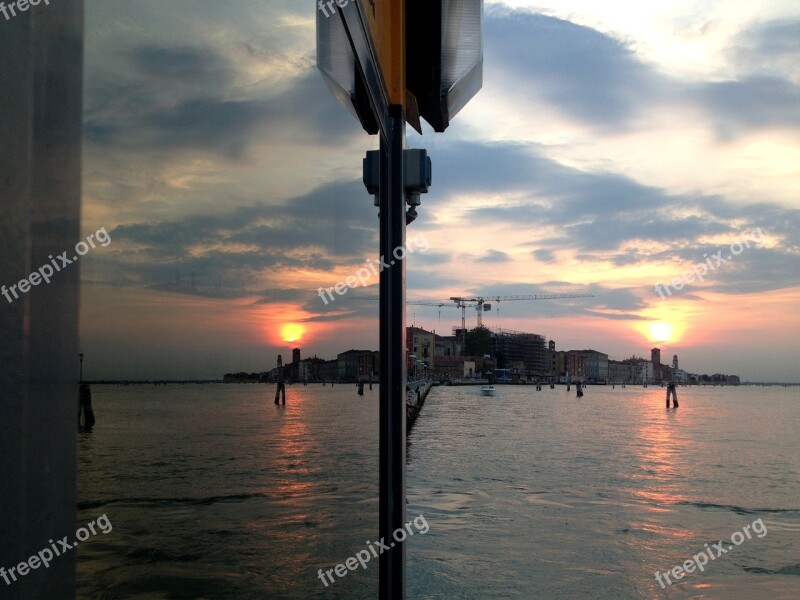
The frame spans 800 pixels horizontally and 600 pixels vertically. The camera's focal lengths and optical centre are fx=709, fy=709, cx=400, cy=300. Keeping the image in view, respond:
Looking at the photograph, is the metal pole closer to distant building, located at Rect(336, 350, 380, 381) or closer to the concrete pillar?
distant building, located at Rect(336, 350, 380, 381)

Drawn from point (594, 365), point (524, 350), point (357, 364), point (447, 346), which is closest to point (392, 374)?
point (357, 364)

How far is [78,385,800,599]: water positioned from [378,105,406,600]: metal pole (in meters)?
0.10

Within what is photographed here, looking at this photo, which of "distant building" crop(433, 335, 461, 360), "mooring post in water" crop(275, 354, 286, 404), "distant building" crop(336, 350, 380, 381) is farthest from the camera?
"distant building" crop(433, 335, 461, 360)

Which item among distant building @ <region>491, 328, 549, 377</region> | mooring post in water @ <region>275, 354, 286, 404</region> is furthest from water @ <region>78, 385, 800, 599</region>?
distant building @ <region>491, 328, 549, 377</region>

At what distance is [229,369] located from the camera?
82cm

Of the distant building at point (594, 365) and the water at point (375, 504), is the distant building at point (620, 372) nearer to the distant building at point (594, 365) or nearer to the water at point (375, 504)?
the distant building at point (594, 365)

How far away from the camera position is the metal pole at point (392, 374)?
6.91 ft

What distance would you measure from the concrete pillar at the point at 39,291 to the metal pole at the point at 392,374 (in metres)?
1.69

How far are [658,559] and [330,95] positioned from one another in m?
8.25

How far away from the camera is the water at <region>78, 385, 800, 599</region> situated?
55 cm

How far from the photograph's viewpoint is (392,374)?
7.14 feet

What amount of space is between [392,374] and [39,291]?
5.89 feet

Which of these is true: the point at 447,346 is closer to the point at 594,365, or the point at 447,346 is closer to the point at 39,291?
the point at 594,365

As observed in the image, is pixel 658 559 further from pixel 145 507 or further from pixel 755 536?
pixel 145 507
